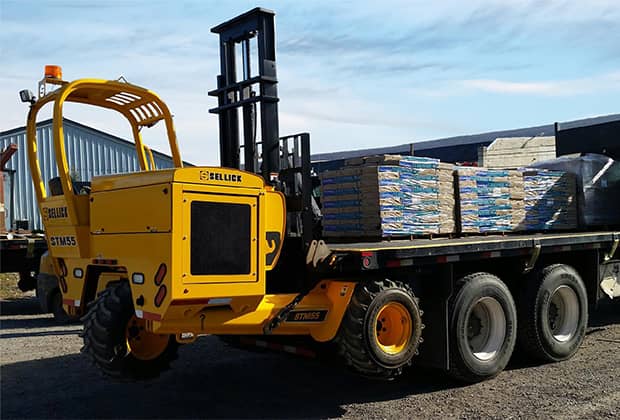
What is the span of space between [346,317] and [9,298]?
11683mm

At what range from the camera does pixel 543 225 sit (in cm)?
841

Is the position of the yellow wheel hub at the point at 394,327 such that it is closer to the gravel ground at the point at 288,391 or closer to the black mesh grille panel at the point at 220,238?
the gravel ground at the point at 288,391

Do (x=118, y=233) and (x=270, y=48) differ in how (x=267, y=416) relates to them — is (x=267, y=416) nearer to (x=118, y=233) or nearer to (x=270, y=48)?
(x=118, y=233)

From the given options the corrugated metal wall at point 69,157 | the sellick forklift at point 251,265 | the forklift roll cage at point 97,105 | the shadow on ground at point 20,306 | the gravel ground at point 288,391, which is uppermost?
the corrugated metal wall at point 69,157

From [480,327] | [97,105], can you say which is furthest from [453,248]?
[97,105]

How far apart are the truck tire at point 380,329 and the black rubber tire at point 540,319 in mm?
1997

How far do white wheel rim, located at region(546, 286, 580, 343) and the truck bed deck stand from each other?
537 mm

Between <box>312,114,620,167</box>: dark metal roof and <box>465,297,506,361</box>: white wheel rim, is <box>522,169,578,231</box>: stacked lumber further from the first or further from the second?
<box>312,114,620,167</box>: dark metal roof

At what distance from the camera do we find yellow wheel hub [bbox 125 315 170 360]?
525 cm

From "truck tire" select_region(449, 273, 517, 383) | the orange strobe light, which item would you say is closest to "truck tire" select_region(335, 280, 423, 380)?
"truck tire" select_region(449, 273, 517, 383)

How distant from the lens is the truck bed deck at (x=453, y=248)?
18.7 ft

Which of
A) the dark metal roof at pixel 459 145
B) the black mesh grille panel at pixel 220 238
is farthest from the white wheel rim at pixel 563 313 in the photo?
the dark metal roof at pixel 459 145

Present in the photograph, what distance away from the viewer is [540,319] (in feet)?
24.4

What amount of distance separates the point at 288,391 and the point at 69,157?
19.7 meters
